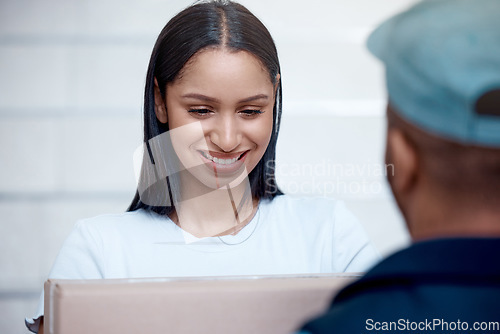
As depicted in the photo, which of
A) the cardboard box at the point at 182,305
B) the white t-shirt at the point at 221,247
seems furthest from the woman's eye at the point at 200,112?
the cardboard box at the point at 182,305

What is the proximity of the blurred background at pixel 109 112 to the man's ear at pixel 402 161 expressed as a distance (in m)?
0.90

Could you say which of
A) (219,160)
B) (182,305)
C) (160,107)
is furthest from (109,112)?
(182,305)

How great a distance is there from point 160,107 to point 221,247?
28 centimetres

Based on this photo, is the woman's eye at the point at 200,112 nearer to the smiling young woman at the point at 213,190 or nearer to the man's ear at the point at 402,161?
the smiling young woman at the point at 213,190

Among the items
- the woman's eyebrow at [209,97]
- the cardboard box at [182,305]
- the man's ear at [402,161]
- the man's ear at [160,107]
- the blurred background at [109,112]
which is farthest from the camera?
the blurred background at [109,112]

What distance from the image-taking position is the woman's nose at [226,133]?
3.12 ft

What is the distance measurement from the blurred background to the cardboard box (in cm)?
80

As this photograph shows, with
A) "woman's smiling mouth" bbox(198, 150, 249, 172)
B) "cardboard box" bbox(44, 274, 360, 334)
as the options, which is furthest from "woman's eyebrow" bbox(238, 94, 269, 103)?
"cardboard box" bbox(44, 274, 360, 334)

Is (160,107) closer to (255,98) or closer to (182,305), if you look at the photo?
(255,98)

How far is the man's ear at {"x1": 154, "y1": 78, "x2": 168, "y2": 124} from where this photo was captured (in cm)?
105

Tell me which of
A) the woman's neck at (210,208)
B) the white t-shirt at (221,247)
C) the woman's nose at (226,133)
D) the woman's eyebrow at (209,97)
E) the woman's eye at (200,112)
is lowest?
the white t-shirt at (221,247)

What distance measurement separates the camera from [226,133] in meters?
0.95

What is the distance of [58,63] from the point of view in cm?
154

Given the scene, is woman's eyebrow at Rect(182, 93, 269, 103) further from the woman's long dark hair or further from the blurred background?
the blurred background
